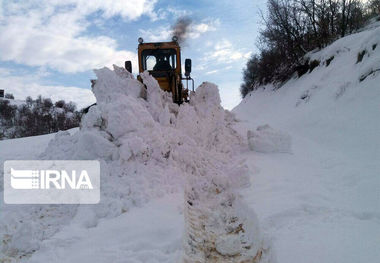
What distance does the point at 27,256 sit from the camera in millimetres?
2783

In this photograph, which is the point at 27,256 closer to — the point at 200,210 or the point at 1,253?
the point at 1,253

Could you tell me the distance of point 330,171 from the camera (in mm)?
4855

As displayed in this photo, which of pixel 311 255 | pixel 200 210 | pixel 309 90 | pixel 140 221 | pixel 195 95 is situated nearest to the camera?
pixel 311 255

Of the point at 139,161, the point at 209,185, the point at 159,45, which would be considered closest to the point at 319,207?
the point at 209,185

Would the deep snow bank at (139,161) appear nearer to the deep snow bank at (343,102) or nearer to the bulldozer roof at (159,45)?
the deep snow bank at (343,102)

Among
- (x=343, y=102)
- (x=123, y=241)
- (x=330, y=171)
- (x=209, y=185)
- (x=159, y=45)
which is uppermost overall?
(x=159, y=45)

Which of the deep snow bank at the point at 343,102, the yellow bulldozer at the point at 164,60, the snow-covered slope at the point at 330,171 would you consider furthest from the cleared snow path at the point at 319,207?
the yellow bulldozer at the point at 164,60

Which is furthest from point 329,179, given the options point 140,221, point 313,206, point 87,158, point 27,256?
point 27,256

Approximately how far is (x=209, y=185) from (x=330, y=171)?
2.13 m

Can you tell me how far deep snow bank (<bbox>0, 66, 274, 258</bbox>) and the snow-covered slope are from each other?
44 cm

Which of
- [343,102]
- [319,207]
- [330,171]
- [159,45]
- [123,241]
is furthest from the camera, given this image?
[159,45]

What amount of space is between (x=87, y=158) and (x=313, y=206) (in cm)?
339

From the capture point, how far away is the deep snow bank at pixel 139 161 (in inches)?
132

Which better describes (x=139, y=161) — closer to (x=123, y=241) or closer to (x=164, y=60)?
(x=123, y=241)
